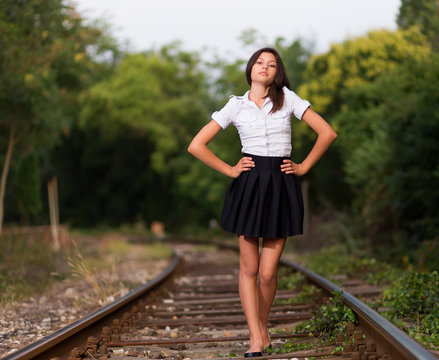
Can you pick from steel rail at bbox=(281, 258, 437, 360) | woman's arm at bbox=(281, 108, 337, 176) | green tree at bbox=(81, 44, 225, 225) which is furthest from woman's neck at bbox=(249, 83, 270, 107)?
green tree at bbox=(81, 44, 225, 225)

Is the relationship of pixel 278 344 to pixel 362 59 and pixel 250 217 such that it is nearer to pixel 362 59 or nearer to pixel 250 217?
pixel 250 217

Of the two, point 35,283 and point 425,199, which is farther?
point 425,199

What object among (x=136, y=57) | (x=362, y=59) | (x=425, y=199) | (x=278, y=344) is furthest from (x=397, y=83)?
(x=136, y=57)

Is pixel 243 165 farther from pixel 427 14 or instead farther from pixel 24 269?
pixel 427 14

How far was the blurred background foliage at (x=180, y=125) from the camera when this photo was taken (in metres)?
12.6

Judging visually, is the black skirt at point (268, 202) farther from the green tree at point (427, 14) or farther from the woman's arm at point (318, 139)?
the green tree at point (427, 14)

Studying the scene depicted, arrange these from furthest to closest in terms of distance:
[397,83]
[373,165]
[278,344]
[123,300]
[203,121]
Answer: [203,121], [397,83], [373,165], [123,300], [278,344]

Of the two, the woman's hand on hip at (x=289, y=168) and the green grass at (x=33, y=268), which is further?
the green grass at (x=33, y=268)

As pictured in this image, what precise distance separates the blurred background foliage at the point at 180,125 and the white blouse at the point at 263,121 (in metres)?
7.58

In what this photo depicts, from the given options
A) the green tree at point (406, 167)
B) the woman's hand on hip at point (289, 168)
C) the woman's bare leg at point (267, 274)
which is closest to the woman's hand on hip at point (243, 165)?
the woman's hand on hip at point (289, 168)

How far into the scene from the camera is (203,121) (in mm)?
44188

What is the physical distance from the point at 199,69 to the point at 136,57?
5.68 meters

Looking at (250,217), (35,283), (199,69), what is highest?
(199,69)

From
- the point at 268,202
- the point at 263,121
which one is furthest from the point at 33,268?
the point at 263,121
